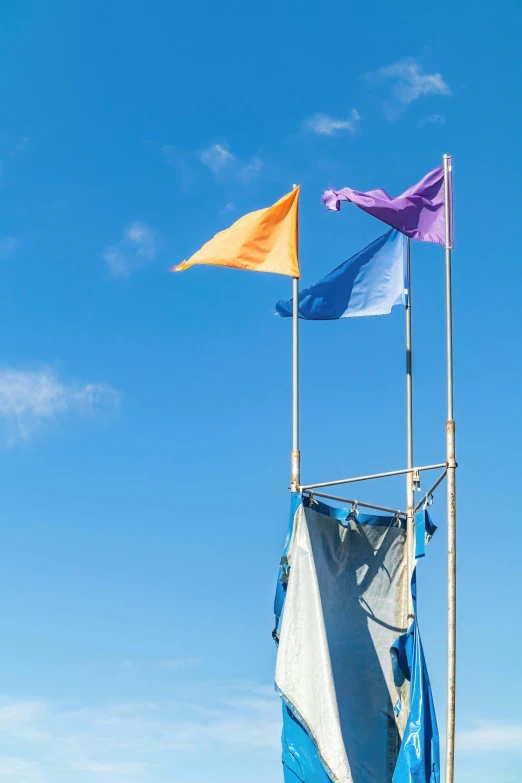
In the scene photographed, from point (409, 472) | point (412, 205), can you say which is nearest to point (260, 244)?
point (412, 205)

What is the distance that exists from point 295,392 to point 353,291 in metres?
2.89

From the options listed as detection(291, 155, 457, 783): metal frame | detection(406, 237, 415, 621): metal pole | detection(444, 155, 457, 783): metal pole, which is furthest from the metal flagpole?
detection(444, 155, 457, 783): metal pole

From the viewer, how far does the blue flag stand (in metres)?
24.2

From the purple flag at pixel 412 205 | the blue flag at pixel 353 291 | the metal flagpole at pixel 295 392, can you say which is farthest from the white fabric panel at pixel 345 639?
the purple flag at pixel 412 205

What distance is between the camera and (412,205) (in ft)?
76.0

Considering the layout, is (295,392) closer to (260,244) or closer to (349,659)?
(260,244)

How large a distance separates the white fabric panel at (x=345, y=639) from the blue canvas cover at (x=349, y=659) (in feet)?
0.06

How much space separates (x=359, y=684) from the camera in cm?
2170

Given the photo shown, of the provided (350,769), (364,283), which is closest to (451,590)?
(350,769)

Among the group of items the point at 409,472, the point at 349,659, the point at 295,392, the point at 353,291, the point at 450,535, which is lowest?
the point at 349,659

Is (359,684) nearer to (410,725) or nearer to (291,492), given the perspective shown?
(410,725)

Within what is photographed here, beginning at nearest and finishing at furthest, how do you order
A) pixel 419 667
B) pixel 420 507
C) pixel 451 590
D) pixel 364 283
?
pixel 451 590
pixel 419 667
pixel 420 507
pixel 364 283

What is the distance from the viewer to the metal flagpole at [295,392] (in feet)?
72.4

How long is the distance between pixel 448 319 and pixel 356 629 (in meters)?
6.12
